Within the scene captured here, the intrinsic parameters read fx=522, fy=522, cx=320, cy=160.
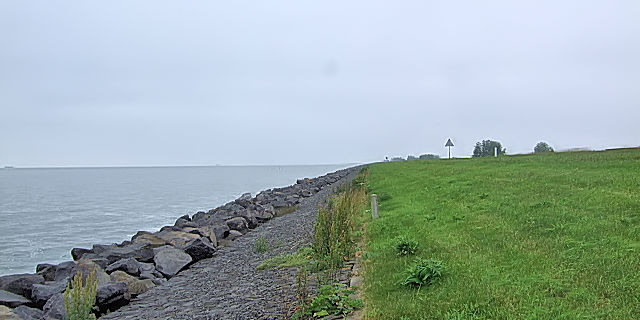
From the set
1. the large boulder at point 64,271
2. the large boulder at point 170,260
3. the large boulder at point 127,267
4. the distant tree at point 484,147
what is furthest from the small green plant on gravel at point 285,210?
the distant tree at point 484,147

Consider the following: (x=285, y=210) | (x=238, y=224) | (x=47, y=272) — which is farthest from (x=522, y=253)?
(x=285, y=210)

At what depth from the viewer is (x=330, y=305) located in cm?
631

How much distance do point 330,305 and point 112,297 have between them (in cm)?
573

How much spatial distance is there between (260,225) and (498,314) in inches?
691

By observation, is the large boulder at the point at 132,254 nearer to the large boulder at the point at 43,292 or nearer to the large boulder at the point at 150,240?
the large boulder at the point at 150,240

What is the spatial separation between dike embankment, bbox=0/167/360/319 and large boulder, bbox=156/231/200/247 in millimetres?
34

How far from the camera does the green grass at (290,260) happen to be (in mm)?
10305

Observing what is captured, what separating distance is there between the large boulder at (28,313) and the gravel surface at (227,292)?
157 cm

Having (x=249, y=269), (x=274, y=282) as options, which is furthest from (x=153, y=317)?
(x=249, y=269)

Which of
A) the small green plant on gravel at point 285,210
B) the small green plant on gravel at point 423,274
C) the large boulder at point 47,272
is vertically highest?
the small green plant on gravel at point 423,274

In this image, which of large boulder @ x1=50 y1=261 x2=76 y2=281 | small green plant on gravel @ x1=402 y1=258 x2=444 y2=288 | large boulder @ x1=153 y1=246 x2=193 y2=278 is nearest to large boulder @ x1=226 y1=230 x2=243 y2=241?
large boulder @ x1=153 y1=246 x2=193 y2=278

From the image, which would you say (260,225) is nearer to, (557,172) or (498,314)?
(557,172)

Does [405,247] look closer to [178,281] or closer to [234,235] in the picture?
[178,281]

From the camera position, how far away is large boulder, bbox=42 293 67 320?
30.6 feet
